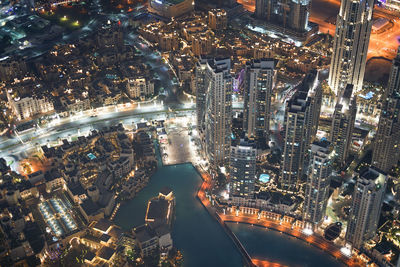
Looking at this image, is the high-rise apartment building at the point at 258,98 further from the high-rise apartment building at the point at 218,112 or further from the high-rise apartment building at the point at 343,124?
the high-rise apartment building at the point at 343,124

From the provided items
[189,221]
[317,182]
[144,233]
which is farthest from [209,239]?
[317,182]

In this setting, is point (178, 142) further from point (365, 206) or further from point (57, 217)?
point (365, 206)

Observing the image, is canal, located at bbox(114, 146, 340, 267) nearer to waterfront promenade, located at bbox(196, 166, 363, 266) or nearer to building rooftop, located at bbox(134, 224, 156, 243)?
waterfront promenade, located at bbox(196, 166, 363, 266)

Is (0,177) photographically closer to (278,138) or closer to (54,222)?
(54,222)

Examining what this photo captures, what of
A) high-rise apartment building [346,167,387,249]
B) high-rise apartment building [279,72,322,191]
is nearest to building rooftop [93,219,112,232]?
high-rise apartment building [279,72,322,191]

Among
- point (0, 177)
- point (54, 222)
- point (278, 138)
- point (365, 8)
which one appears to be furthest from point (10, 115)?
point (365, 8)

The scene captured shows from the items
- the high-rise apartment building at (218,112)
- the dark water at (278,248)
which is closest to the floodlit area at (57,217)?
the dark water at (278,248)
